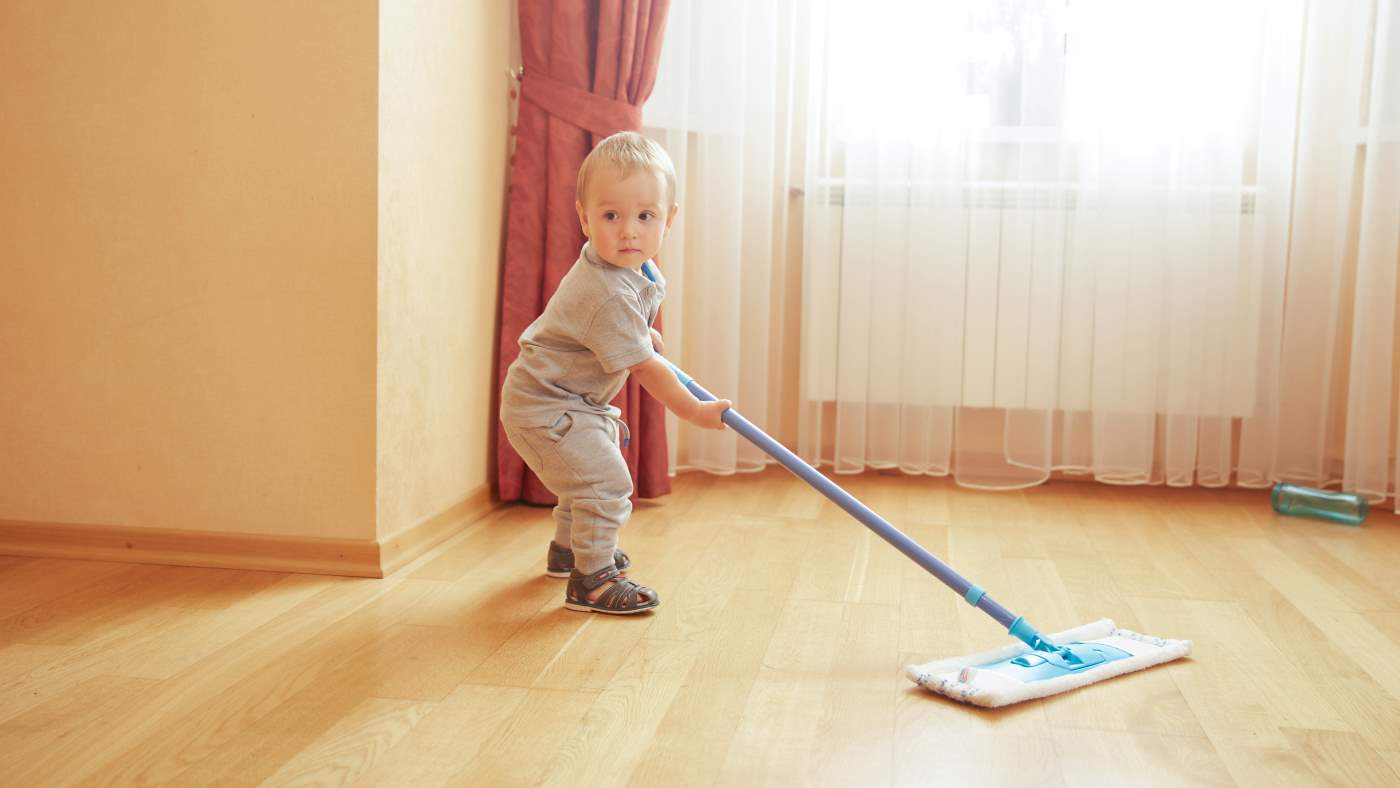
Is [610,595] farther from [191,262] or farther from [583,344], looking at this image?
[191,262]

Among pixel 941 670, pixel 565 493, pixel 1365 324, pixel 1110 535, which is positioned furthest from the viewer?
pixel 1365 324

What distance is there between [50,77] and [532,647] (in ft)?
4.18

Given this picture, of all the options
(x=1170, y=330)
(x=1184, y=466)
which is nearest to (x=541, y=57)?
(x=1170, y=330)

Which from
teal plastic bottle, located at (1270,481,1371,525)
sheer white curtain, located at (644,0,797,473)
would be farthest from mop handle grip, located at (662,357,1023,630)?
A: teal plastic bottle, located at (1270,481,1371,525)

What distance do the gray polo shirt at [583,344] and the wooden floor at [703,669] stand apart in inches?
12.4

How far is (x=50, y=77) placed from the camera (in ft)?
6.95

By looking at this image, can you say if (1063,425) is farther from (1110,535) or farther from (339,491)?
(339,491)

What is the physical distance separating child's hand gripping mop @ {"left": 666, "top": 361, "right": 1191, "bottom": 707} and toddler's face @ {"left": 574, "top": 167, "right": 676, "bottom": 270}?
0.29 meters

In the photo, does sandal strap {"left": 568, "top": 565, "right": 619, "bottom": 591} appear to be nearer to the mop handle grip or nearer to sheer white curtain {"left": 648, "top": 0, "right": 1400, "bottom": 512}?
the mop handle grip

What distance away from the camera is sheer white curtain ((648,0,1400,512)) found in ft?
9.36

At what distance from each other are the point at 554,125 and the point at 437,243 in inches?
17.6

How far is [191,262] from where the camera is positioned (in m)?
2.09

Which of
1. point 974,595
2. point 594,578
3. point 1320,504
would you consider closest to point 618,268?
point 594,578

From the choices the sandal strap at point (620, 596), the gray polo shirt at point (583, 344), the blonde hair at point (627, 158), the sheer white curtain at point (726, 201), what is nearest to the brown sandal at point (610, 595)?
the sandal strap at point (620, 596)
